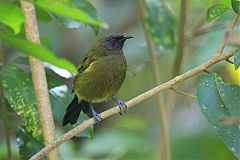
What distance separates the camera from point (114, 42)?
3.52 meters

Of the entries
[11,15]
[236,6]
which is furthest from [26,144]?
[11,15]

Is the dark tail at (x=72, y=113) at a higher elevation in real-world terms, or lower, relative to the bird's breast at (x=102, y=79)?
lower

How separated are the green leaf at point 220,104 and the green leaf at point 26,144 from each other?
2.93 feet

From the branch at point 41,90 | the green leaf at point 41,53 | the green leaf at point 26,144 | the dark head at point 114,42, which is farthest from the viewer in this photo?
the dark head at point 114,42

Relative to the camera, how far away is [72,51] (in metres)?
5.84

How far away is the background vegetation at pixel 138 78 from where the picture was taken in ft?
6.68

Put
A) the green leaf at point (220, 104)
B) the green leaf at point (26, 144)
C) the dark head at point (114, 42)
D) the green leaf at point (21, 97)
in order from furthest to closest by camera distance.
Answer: the dark head at point (114, 42)
the green leaf at point (26, 144)
the green leaf at point (21, 97)
the green leaf at point (220, 104)

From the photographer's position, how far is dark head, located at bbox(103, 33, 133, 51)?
3.47 metres

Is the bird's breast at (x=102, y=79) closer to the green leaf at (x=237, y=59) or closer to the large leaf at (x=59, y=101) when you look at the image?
the large leaf at (x=59, y=101)

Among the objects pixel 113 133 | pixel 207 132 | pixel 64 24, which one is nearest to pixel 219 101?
pixel 64 24

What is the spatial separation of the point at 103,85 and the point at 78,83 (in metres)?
0.18

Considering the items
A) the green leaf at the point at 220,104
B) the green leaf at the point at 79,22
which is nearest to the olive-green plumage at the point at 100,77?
the green leaf at the point at 79,22

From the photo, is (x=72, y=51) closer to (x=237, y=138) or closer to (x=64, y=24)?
(x=64, y=24)

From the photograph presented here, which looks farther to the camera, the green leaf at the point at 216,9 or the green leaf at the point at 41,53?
the green leaf at the point at 216,9
